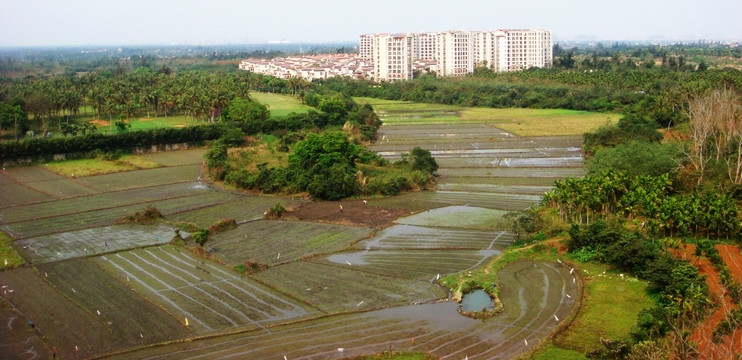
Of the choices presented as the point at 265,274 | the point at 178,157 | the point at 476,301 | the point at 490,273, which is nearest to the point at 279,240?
the point at 265,274

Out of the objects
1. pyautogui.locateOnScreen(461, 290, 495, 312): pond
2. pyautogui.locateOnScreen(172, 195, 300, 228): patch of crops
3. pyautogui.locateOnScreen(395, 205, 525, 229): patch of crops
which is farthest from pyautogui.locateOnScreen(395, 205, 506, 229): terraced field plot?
pyautogui.locateOnScreen(461, 290, 495, 312): pond

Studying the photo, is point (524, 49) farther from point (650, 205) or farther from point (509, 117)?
point (650, 205)

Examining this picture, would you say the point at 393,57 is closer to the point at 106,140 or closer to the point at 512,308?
the point at 106,140

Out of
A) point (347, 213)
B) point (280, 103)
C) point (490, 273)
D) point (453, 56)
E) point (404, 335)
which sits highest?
point (453, 56)

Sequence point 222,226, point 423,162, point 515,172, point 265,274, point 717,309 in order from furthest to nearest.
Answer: point 515,172 < point 423,162 < point 222,226 < point 265,274 < point 717,309

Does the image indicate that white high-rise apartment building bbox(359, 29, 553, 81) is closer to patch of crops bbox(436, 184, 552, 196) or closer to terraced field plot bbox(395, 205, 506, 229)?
patch of crops bbox(436, 184, 552, 196)
